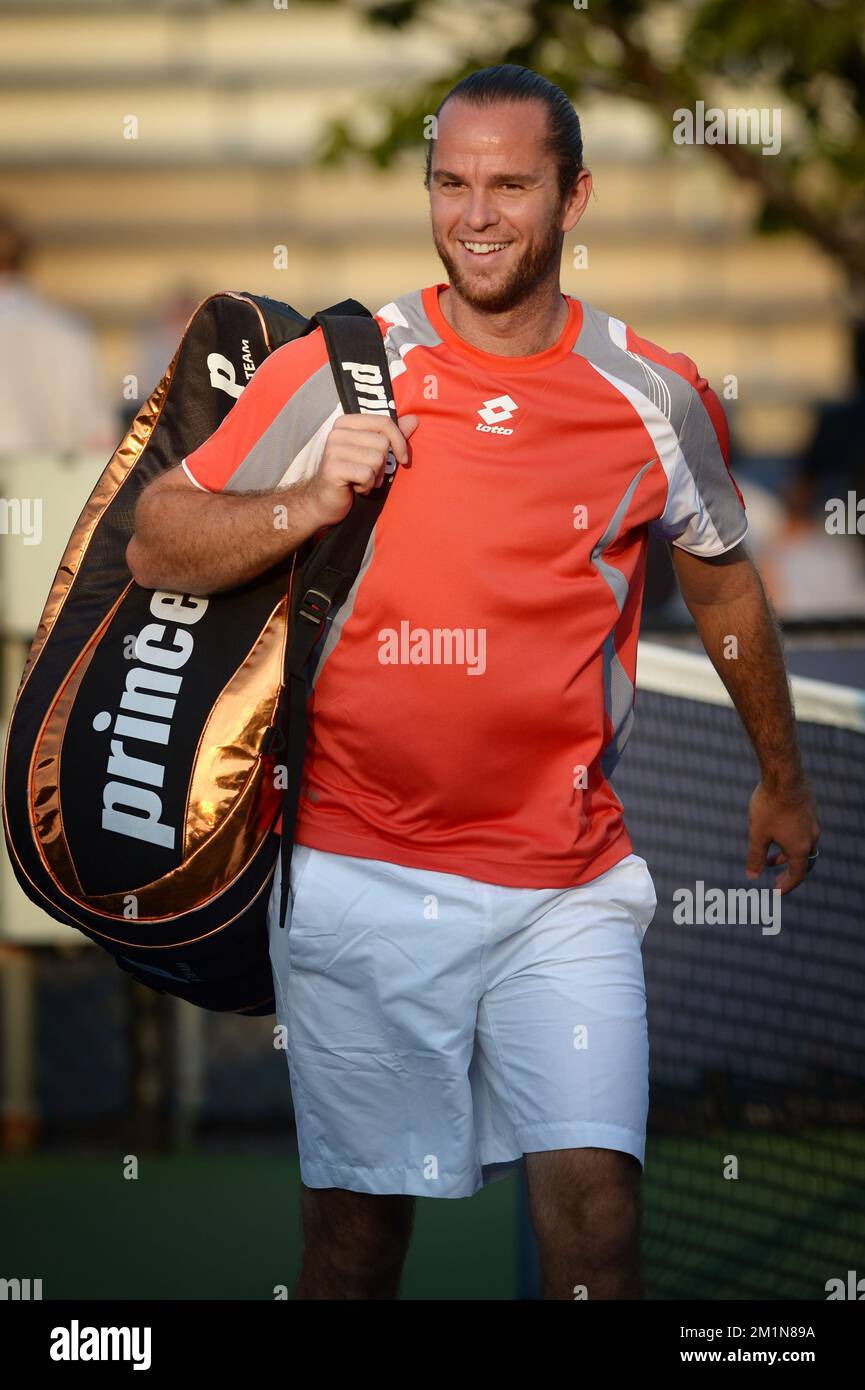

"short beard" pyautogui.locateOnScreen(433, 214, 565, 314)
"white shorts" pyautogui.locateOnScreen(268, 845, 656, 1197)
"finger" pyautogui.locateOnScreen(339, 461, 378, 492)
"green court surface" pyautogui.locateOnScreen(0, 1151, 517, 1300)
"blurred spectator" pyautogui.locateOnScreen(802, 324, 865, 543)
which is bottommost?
"green court surface" pyautogui.locateOnScreen(0, 1151, 517, 1300)

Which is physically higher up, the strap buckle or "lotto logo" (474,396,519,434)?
"lotto logo" (474,396,519,434)

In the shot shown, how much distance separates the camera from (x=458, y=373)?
10.2ft

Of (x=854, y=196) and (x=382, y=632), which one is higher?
(x=854, y=196)

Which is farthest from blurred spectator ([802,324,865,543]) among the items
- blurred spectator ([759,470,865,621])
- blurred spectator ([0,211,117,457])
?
blurred spectator ([0,211,117,457])

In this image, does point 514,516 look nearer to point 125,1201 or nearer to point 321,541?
point 321,541

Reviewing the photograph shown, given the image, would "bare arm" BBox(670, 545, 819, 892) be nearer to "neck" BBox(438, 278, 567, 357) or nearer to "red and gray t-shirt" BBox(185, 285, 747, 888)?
"red and gray t-shirt" BBox(185, 285, 747, 888)

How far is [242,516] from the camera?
9.86ft

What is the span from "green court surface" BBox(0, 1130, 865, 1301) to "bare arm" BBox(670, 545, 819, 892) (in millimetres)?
1033

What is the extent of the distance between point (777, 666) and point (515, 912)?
28.4 inches

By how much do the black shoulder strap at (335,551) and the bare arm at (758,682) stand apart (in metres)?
0.72

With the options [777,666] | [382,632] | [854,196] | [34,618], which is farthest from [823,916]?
[854,196]

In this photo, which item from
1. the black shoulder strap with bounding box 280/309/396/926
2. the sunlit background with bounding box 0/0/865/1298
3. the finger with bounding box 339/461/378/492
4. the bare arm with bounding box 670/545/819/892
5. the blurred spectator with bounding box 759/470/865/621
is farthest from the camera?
the blurred spectator with bounding box 759/470/865/621

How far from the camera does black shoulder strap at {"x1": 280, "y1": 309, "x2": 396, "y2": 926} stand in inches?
119

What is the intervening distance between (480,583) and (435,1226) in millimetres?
3119
